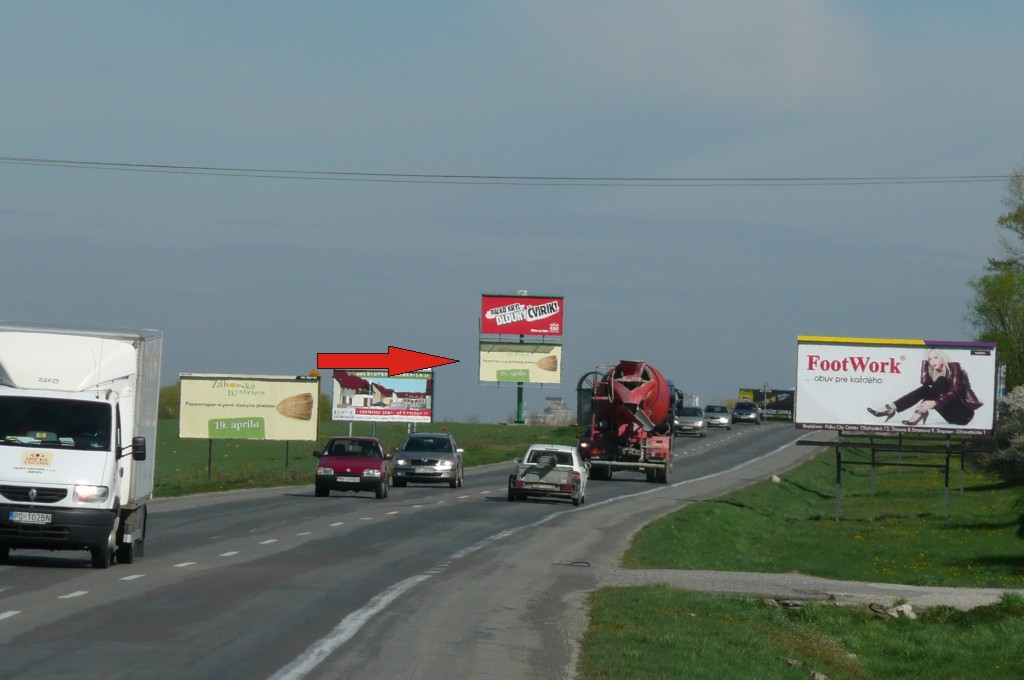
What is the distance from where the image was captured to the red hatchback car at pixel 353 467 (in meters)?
40.5

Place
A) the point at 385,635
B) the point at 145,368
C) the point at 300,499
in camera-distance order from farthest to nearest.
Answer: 1. the point at 300,499
2. the point at 145,368
3. the point at 385,635

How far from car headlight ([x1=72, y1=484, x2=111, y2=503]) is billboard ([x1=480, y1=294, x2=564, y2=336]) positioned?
8121 cm

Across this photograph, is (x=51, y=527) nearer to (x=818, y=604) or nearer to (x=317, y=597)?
(x=317, y=597)

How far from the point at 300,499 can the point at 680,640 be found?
27249mm

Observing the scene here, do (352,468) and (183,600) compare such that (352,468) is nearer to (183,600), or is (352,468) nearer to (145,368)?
(145,368)

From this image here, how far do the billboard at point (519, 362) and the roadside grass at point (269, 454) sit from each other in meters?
3.58

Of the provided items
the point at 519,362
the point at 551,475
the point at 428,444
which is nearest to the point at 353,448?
the point at 551,475

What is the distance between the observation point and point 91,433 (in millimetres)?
18547

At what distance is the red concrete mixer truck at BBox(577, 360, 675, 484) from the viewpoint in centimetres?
4881

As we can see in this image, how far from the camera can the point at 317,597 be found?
16.5 meters

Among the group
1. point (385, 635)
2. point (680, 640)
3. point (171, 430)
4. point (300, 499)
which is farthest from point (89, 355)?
point (171, 430)

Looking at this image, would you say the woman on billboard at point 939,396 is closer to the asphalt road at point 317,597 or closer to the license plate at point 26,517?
the asphalt road at point 317,597

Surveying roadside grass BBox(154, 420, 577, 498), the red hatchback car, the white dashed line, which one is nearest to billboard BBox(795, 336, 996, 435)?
the red hatchback car

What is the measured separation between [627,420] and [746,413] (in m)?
55.4
